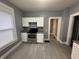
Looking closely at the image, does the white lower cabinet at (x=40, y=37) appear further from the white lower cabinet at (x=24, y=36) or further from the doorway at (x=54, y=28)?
the doorway at (x=54, y=28)

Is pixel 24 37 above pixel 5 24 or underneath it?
underneath

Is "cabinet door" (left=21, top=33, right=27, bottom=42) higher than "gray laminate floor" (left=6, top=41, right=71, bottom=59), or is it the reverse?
"cabinet door" (left=21, top=33, right=27, bottom=42)

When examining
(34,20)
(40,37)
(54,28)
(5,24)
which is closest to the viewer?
(5,24)

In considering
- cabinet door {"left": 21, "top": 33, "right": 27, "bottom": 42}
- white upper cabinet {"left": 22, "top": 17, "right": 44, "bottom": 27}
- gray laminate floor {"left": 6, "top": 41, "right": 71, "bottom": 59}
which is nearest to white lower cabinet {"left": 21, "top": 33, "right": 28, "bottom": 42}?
cabinet door {"left": 21, "top": 33, "right": 27, "bottom": 42}

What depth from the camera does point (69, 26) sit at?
12.2ft

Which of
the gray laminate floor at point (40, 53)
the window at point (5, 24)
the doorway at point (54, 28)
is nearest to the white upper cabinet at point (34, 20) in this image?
the window at point (5, 24)

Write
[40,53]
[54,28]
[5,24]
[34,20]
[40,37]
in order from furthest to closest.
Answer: [54,28] → [34,20] → [40,37] → [40,53] → [5,24]

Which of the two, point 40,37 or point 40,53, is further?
point 40,37

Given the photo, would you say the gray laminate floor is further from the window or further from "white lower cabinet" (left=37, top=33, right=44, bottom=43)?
"white lower cabinet" (left=37, top=33, right=44, bottom=43)

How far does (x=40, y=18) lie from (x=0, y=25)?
2.79 meters

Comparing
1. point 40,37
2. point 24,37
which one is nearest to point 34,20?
point 40,37

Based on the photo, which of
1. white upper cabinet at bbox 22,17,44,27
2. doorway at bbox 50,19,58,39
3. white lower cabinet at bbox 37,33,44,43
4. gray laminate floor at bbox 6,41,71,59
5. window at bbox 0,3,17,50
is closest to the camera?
window at bbox 0,3,17,50

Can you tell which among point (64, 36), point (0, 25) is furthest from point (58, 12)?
point (0, 25)

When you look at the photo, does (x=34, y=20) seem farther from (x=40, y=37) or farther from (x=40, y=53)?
(x=40, y=53)
